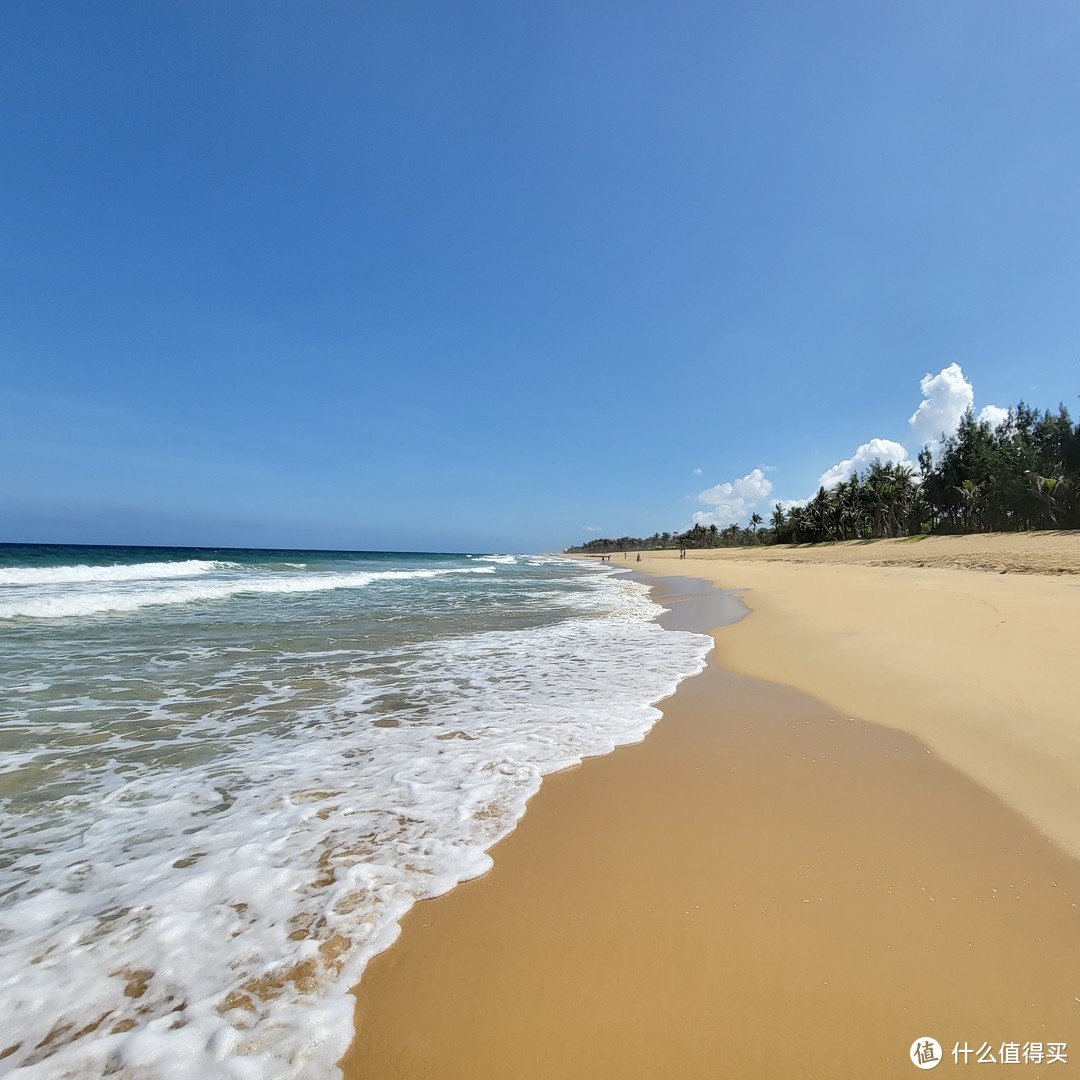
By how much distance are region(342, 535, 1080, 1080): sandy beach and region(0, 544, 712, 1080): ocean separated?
322 mm

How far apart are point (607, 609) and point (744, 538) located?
329 feet

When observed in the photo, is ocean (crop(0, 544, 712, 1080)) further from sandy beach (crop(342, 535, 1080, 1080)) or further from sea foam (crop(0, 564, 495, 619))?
sea foam (crop(0, 564, 495, 619))

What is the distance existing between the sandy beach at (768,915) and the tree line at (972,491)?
163ft

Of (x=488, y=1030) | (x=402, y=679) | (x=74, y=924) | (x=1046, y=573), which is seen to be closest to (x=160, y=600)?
(x=402, y=679)

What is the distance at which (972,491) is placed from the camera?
47.3 meters

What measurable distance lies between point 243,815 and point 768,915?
3.24 metres

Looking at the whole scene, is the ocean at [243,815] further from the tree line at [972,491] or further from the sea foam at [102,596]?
the tree line at [972,491]

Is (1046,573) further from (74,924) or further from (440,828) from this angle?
(74,924)

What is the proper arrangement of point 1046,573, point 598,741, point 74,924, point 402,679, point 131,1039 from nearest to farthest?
point 131,1039 < point 74,924 < point 598,741 < point 402,679 < point 1046,573

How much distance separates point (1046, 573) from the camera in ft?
52.1

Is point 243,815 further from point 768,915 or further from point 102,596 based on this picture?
point 102,596

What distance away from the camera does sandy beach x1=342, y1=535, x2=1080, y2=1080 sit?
1.75 meters

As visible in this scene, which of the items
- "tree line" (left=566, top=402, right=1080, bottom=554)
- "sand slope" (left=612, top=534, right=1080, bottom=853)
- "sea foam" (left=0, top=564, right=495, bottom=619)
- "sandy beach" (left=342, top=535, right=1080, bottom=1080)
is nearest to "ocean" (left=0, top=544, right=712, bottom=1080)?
"sandy beach" (left=342, top=535, right=1080, bottom=1080)

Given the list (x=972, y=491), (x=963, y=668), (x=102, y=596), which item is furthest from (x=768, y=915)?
(x=972, y=491)
